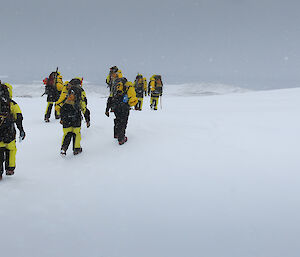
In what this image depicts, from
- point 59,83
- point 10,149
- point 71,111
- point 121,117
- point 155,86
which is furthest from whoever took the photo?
point 155,86

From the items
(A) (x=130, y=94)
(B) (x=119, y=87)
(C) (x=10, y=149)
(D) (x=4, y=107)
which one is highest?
(B) (x=119, y=87)

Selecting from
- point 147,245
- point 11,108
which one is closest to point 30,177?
point 11,108

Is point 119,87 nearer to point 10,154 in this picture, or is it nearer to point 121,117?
point 121,117

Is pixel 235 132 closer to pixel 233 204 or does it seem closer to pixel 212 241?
pixel 233 204

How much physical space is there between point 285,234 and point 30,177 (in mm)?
4623

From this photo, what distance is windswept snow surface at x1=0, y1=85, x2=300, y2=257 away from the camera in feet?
9.95

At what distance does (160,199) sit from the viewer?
414 cm

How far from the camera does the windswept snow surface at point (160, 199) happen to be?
3031mm

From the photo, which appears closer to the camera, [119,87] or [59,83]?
[119,87]

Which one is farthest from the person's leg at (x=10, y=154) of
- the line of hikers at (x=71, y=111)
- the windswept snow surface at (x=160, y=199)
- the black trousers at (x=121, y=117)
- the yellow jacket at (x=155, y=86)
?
the yellow jacket at (x=155, y=86)

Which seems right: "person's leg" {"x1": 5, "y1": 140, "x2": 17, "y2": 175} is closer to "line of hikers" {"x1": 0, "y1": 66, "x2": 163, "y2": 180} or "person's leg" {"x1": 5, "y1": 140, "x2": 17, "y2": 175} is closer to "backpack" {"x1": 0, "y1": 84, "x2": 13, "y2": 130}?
"line of hikers" {"x1": 0, "y1": 66, "x2": 163, "y2": 180}

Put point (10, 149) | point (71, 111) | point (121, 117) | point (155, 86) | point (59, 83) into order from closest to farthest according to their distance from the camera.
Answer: point (10, 149) → point (71, 111) → point (121, 117) → point (59, 83) → point (155, 86)

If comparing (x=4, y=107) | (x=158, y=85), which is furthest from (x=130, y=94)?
(x=158, y=85)

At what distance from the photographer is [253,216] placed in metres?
3.59
